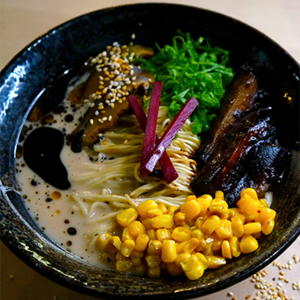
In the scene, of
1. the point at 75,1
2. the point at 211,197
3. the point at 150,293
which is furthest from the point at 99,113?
the point at 75,1

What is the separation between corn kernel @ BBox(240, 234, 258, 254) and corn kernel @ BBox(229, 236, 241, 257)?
0.07ft

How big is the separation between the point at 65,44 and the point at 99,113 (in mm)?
862

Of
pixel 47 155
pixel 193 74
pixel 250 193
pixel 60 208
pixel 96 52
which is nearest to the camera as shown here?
pixel 250 193

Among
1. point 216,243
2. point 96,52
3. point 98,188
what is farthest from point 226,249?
point 96,52

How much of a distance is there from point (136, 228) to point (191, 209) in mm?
368

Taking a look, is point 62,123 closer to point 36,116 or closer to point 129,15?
point 36,116

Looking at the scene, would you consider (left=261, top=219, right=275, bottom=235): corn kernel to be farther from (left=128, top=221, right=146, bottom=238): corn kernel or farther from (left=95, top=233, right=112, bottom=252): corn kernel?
(left=95, top=233, right=112, bottom=252): corn kernel

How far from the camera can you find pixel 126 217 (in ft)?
6.65

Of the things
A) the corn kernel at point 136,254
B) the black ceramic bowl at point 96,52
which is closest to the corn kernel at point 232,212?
the black ceramic bowl at point 96,52

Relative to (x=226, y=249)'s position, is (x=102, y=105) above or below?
above

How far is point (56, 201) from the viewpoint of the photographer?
7.69ft

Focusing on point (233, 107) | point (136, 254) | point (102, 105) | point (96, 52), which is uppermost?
point (96, 52)

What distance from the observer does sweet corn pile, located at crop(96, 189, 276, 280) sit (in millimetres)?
1763

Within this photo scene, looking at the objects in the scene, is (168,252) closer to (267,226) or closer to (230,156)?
(267,226)
